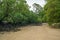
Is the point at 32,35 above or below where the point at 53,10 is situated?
below

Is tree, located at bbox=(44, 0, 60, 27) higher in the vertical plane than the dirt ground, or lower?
higher

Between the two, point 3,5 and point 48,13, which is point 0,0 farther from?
point 48,13

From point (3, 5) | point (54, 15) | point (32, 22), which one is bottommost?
point (32, 22)

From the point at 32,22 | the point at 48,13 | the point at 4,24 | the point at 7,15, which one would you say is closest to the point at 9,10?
the point at 7,15

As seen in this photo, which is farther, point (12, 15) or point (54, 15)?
point (54, 15)

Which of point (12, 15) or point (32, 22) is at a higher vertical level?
point (12, 15)

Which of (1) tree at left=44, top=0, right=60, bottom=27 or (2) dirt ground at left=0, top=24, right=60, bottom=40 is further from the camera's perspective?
(1) tree at left=44, top=0, right=60, bottom=27

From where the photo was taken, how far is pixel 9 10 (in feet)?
108

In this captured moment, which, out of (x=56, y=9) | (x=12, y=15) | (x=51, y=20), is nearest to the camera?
(x=12, y=15)

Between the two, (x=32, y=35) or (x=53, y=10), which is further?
(x=53, y=10)

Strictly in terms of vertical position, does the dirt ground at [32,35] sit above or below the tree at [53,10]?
below

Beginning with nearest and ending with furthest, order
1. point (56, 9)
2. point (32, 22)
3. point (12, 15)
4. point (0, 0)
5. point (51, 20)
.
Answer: point (0, 0), point (12, 15), point (56, 9), point (51, 20), point (32, 22)

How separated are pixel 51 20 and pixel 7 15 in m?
11.0

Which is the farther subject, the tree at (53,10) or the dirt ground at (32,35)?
the tree at (53,10)
